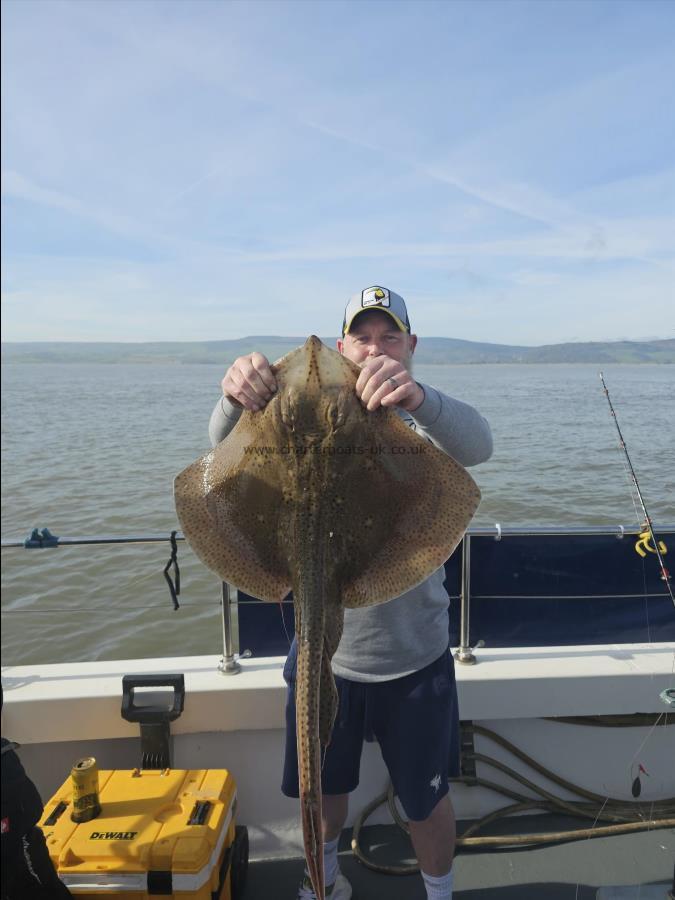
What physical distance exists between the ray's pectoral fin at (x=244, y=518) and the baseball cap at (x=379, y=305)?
1008mm

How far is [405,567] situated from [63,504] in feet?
40.7

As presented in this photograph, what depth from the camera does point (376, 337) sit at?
2754 millimetres

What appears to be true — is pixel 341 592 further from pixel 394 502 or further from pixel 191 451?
pixel 191 451

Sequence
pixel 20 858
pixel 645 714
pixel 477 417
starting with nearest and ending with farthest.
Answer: pixel 20 858
pixel 477 417
pixel 645 714

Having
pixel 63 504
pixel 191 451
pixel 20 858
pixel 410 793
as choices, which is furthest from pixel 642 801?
pixel 191 451

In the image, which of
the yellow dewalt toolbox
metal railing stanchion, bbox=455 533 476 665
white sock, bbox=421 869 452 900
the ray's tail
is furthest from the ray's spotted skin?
metal railing stanchion, bbox=455 533 476 665

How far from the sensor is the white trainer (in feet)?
9.33

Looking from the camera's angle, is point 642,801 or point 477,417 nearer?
point 477,417

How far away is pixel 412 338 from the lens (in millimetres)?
2939

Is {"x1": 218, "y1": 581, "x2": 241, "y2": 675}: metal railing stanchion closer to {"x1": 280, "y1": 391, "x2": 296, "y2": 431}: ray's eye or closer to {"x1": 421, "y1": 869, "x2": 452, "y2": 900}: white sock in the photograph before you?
{"x1": 421, "y1": 869, "x2": 452, "y2": 900}: white sock

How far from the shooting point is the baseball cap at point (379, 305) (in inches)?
108

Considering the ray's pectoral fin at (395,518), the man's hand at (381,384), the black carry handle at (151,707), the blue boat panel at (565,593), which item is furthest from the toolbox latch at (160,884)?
the blue boat panel at (565,593)

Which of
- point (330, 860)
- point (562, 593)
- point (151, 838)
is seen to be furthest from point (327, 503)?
point (562, 593)

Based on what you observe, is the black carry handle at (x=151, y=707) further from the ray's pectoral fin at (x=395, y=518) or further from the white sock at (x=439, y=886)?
the ray's pectoral fin at (x=395, y=518)
